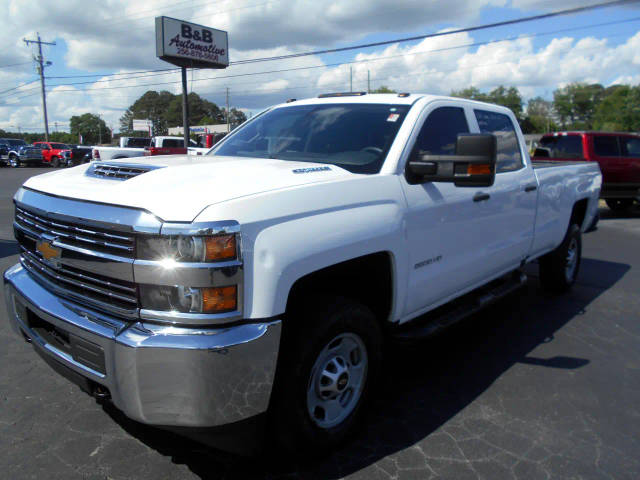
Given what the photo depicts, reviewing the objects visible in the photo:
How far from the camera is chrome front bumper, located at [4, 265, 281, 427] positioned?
206cm

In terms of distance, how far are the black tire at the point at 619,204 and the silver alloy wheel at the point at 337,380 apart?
40.3ft

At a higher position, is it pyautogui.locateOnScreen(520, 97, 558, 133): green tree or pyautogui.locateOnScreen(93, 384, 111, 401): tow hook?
pyautogui.locateOnScreen(520, 97, 558, 133): green tree

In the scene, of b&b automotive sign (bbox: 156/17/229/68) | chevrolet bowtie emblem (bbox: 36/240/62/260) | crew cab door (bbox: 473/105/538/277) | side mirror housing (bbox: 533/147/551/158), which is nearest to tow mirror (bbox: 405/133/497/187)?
crew cab door (bbox: 473/105/538/277)

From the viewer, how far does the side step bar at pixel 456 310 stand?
3.32m

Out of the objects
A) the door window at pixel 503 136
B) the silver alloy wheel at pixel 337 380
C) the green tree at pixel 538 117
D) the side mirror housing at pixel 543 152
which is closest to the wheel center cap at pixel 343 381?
the silver alloy wheel at pixel 337 380

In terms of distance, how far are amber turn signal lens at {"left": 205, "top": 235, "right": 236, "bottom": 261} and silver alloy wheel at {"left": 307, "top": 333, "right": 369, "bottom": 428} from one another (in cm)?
79

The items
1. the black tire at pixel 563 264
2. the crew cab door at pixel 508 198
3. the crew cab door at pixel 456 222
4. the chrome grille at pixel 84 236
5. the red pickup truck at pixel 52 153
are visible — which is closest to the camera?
the chrome grille at pixel 84 236

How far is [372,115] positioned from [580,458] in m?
2.39

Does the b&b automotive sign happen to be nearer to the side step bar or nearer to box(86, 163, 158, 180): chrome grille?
the side step bar

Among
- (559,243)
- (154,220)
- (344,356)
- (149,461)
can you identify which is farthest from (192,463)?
(559,243)

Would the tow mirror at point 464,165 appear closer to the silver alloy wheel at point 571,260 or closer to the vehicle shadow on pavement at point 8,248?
the silver alloy wheel at point 571,260

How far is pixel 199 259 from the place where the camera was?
6.85 ft

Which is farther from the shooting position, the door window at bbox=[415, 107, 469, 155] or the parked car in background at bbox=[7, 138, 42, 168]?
the parked car in background at bbox=[7, 138, 42, 168]

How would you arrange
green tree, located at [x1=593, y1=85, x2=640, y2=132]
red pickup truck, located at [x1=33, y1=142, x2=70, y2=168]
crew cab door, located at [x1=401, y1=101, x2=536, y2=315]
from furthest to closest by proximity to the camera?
green tree, located at [x1=593, y1=85, x2=640, y2=132] → red pickup truck, located at [x1=33, y1=142, x2=70, y2=168] → crew cab door, located at [x1=401, y1=101, x2=536, y2=315]
